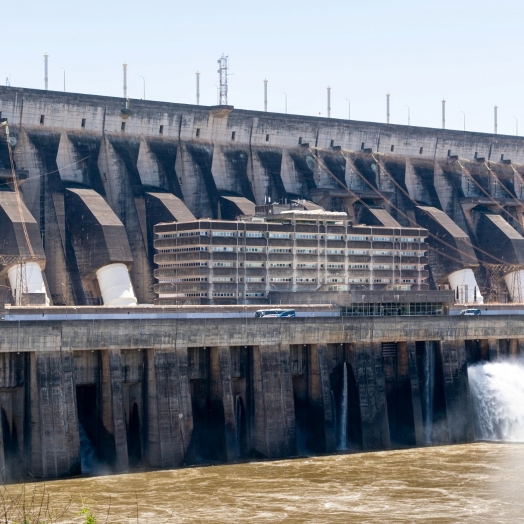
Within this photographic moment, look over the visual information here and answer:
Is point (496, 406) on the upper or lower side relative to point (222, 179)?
lower

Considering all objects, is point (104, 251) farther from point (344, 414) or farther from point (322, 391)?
point (344, 414)

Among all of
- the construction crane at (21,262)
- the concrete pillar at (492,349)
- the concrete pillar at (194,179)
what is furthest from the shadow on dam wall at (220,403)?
the concrete pillar at (194,179)

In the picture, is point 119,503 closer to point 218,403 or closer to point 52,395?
point 52,395

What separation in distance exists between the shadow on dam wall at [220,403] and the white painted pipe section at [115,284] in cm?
1743

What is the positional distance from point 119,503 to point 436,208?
73278 mm

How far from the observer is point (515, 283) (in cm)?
12081

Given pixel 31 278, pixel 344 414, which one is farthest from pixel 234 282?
pixel 344 414

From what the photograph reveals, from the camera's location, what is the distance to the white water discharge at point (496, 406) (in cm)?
8312

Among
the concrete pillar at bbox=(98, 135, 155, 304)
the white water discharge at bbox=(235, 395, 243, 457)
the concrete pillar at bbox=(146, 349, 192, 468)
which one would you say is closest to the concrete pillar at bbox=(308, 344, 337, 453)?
the white water discharge at bbox=(235, 395, 243, 457)

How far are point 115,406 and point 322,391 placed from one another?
1497 cm

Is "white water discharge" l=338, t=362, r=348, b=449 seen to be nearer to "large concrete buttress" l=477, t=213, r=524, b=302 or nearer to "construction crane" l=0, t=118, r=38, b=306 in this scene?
"construction crane" l=0, t=118, r=38, b=306

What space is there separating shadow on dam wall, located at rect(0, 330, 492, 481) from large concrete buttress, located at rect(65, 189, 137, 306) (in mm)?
17998

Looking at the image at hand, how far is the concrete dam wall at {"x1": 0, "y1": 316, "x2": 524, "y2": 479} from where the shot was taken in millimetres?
65125

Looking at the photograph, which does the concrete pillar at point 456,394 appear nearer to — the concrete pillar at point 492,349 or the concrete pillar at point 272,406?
the concrete pillar at point 492,349
